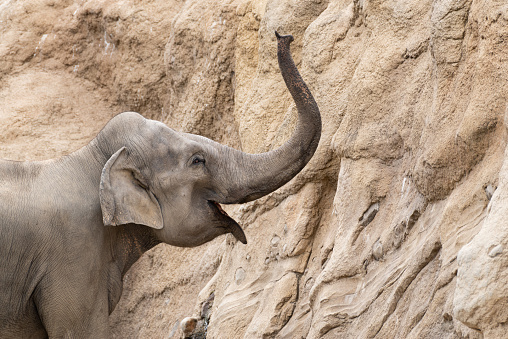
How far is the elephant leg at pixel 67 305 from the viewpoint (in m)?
5.14

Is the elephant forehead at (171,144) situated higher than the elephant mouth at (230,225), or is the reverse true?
the elephant forehead at (171,144)

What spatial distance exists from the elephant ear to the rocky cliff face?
4.08 feet

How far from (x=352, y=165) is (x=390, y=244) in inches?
30.1

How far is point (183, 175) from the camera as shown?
209 inches

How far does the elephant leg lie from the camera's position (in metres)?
5.14

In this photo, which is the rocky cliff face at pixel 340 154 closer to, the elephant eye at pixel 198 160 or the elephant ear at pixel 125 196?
the elephant eye at pixel 198 160

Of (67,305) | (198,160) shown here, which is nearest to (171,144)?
(198,160)

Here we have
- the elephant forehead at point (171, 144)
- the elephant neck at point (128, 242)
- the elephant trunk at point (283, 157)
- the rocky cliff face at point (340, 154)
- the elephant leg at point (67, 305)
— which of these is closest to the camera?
the rocky cliff face at point (340, 154)

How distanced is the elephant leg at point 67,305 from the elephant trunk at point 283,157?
104 centimetres

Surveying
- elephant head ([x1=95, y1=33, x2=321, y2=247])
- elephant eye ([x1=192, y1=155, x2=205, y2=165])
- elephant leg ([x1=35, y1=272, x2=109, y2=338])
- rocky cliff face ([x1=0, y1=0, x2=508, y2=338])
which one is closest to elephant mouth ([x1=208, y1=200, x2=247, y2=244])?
elephant head ([x1=95, y1=33, x2=321, y2=247])

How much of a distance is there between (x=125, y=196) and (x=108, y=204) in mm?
135

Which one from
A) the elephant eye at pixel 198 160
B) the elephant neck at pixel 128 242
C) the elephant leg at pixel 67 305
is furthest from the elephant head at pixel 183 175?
the elephant leg at pixel 67 305

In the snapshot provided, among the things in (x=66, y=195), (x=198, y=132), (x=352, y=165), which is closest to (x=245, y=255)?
(x=352, y=165)

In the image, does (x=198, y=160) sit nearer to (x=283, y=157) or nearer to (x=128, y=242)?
(x=283, y=157)
